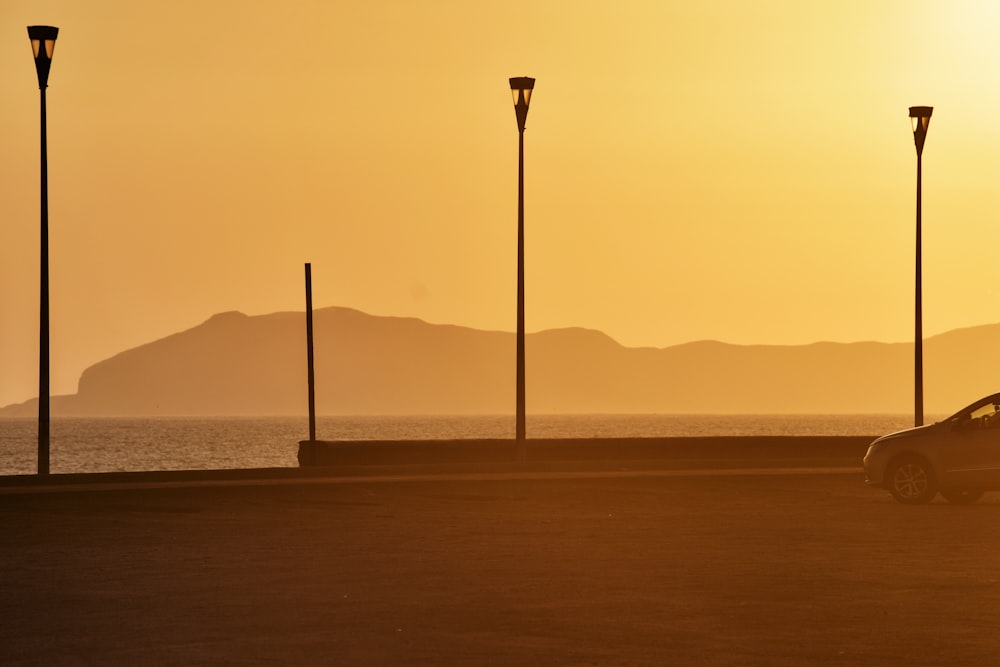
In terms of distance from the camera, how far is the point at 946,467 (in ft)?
84.8

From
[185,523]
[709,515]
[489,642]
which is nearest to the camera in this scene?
[489,642]

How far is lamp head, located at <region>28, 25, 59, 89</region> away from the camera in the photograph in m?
30.6

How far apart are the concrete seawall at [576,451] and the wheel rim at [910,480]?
38.9ft

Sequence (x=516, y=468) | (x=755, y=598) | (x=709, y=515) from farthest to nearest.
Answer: (x=516, y=468), (x=709, y=515), (x=755, y=598)

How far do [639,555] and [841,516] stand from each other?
248 inches

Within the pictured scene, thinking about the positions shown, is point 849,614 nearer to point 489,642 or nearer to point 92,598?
point 489,642

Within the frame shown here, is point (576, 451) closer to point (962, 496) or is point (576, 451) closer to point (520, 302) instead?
point (520, 302)

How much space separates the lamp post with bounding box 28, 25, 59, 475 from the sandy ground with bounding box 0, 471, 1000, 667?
5943 millimetres

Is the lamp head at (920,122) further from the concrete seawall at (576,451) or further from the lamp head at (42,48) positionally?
the lamp head at (42,48)

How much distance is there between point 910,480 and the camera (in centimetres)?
2612

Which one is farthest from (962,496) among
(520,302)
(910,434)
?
(520,302)

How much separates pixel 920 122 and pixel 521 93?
10.2m

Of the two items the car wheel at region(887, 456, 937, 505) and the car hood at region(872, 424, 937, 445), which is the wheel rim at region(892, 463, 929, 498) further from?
the car hood at region(872, 424, 937, 445)

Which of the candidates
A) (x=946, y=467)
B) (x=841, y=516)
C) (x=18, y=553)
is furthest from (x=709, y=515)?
(x=18, y=553)
